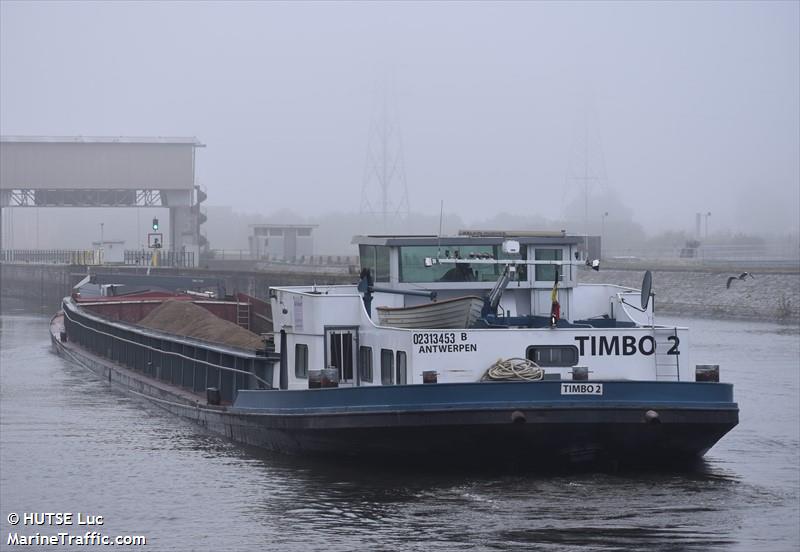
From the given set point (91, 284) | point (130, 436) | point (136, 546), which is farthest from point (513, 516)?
point (91, 284)

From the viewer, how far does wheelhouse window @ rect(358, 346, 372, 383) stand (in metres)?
20.8

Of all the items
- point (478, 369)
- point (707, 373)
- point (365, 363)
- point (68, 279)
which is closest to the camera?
point (478, 369)

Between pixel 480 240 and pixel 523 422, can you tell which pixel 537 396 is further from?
pixel 480 240

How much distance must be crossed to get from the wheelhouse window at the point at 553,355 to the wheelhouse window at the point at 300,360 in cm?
447

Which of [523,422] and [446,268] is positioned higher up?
[446,268]

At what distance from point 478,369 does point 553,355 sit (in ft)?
4.00

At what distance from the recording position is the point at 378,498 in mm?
18484

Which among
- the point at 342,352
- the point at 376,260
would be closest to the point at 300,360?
the point at 342,352

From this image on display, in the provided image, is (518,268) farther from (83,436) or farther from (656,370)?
(83,436)

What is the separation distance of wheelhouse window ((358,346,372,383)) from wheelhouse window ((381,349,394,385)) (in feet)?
1.39

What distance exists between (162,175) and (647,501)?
75.3m

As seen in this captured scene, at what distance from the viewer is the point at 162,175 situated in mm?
89438

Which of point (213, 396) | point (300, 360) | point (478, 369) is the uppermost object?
point (478, 369)

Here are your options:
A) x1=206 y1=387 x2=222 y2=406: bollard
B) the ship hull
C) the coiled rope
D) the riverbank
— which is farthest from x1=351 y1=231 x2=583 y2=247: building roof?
the riverbank
